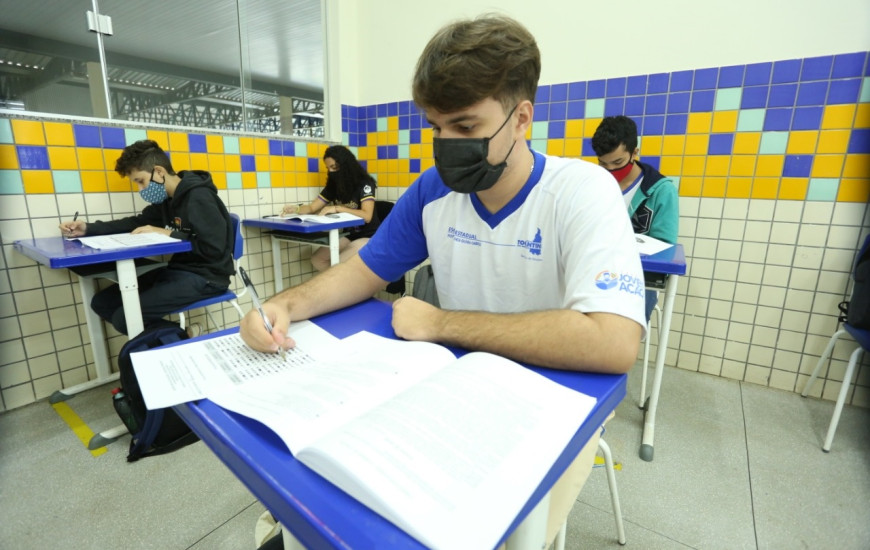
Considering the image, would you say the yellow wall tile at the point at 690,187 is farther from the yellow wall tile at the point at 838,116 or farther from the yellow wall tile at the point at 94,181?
the yellow wall tile at the point at 94,181

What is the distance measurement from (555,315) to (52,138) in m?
2.66

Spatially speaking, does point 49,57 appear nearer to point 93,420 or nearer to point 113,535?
point 93,420

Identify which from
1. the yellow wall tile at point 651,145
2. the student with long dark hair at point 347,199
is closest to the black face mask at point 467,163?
the yellow wall tile at point 651,145

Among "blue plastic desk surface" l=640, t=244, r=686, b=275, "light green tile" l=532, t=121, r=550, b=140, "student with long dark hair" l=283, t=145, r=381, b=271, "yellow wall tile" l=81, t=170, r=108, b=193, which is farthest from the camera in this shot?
"student with long dark hair" l=283, t=145, r=381, b=271

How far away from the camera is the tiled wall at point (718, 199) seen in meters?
2.04

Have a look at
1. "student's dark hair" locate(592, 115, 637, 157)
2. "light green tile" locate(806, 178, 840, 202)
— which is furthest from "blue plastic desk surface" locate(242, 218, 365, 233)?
"light green tile" locate(806, 178, 840, 202)

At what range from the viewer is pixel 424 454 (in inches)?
16.1

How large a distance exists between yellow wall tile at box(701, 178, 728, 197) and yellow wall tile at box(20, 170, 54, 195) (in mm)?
3486

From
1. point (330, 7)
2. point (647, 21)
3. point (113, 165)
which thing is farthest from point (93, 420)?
point (647, 21)

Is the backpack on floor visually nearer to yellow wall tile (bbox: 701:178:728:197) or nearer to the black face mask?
the black face mask

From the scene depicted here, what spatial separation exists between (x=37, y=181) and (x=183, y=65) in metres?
1.52

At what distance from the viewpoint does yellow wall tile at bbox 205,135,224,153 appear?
274 cm

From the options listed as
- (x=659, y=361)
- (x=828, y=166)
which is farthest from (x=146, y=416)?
(x=828, y=166)

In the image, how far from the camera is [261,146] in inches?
120
